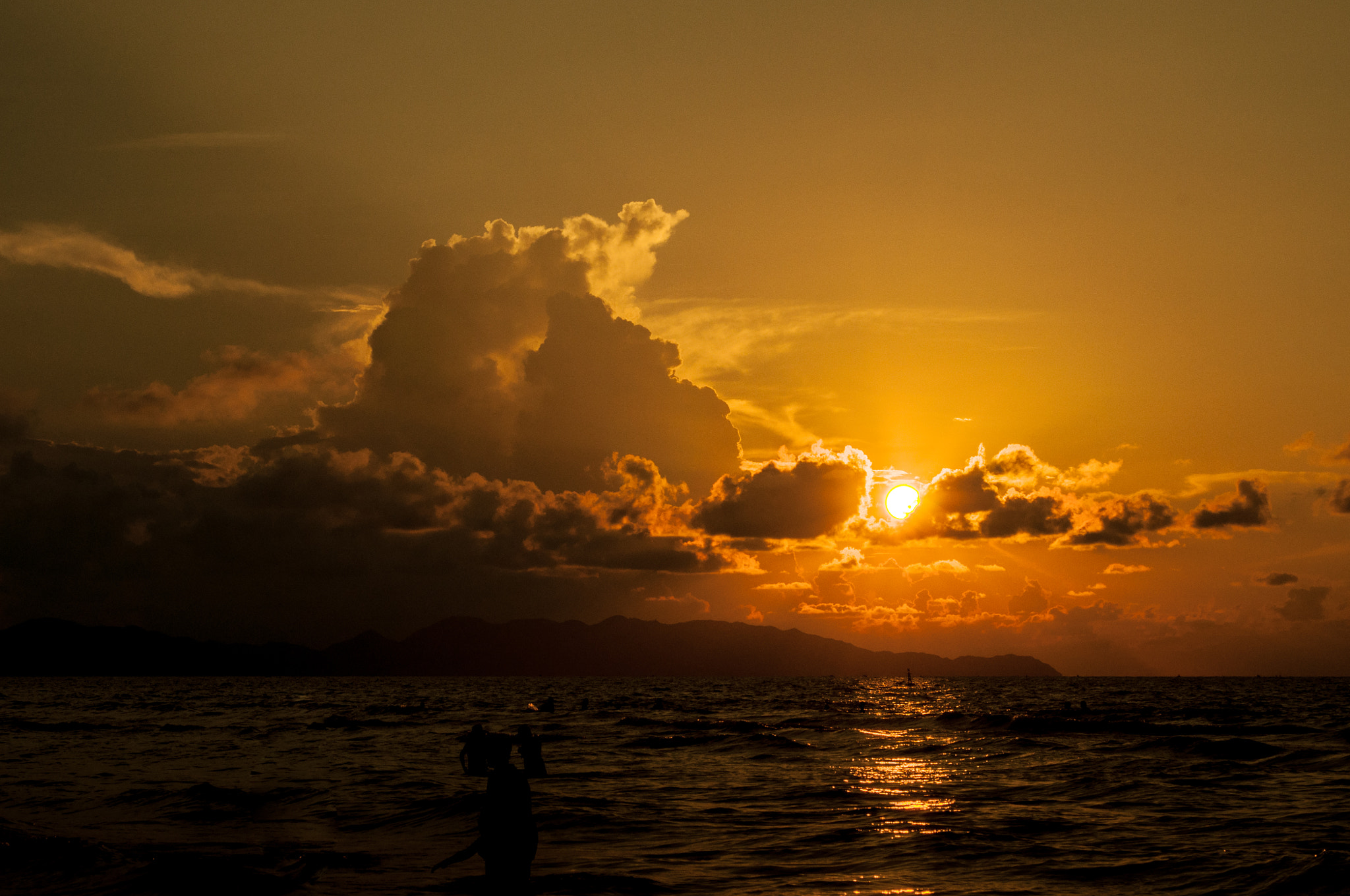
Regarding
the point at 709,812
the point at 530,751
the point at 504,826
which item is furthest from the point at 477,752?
the point at 709,812

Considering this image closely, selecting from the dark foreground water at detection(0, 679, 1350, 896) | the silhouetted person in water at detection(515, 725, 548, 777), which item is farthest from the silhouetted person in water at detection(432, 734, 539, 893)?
the dark foreground water at detection(0, 679, 1350, 896)

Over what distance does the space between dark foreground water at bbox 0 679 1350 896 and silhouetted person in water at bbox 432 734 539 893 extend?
6834 millimetres

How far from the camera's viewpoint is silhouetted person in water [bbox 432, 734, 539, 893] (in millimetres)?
14320

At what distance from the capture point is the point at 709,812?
106 ft

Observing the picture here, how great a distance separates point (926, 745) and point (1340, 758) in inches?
814

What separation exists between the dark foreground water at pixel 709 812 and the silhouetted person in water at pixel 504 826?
6834 millimetres

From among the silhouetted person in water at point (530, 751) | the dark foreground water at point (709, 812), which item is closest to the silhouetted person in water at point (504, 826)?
the silhouetted person in water at point (530, 751)

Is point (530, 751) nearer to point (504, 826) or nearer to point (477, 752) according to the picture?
point (477, 752)

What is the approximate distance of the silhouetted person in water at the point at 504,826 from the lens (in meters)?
14.3

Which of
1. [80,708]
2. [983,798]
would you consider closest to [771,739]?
[983,798]

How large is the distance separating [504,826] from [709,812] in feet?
63.3

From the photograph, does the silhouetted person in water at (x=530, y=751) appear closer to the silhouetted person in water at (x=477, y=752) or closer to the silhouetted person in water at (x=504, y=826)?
the silhouetted person in water at (x=504, y=826)

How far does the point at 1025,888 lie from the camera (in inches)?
828

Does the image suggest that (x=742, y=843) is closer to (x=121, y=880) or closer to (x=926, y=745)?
(x=121, y=880)
